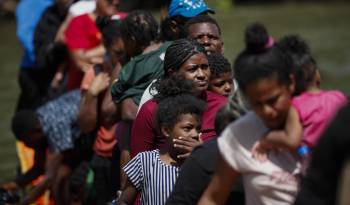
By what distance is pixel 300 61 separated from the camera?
4.64 meters

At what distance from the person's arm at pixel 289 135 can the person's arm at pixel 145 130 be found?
5.61 feet

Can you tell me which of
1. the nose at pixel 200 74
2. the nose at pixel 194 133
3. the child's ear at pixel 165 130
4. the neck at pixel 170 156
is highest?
the nose at pixel 200 74

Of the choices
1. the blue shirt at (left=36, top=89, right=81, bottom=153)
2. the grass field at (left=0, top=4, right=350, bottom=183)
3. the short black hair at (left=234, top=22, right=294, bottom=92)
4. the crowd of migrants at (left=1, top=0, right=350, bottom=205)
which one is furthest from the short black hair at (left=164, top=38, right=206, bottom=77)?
the grass field at (left=0, top=4, right=350, bottom=183)

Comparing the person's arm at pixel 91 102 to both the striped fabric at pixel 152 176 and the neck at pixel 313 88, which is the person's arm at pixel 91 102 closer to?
the striped fabric at pixel 152 176

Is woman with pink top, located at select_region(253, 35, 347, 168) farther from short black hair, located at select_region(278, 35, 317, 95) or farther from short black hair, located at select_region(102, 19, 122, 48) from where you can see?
short black hair, located at select_region(102, 19, 122, 48)

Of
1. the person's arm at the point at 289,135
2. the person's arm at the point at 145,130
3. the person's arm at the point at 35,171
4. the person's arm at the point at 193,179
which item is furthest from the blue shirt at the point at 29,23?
the person's arm at the point at 289,135

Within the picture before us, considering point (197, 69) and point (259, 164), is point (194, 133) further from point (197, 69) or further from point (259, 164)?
point (259, 164)

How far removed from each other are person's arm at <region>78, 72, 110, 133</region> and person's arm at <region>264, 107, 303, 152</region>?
148 inches

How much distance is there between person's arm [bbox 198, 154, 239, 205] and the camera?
4.24 meters

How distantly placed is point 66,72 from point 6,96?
23.5 ft

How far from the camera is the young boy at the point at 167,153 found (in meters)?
5.32

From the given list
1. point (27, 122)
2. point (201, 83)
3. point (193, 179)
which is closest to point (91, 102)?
point (27, 122)

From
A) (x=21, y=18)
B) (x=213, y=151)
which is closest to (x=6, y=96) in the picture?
(x=21, y=18)

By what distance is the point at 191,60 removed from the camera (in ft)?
19.6
